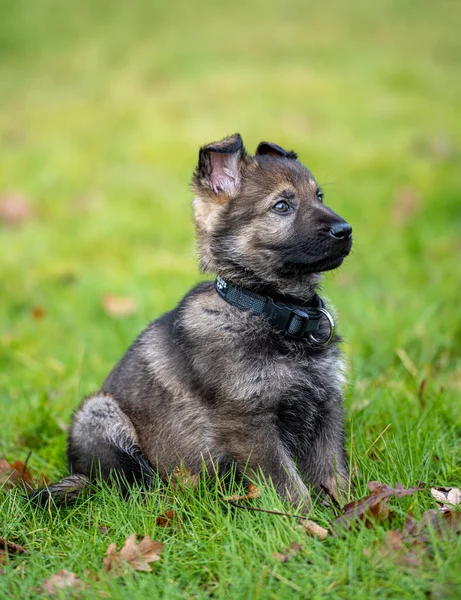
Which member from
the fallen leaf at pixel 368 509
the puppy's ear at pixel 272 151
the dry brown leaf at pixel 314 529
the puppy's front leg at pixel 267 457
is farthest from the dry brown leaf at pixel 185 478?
the puppy's ear at pixel 272 151

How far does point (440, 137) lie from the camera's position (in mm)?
11000

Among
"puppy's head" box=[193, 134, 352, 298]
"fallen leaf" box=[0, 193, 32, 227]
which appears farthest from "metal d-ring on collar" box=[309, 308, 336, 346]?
"fallen leaf" box=[0, 193, 32, 227]

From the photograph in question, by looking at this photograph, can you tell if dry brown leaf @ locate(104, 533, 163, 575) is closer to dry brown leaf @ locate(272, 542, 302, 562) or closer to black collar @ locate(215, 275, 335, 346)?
dry brown leaf @ locate(272, 542, 302, 562)

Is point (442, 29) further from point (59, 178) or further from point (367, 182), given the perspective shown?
point (59, 178)

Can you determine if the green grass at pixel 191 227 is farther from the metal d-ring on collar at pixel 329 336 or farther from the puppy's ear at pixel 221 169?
the puppy's ear at pixel 221 169

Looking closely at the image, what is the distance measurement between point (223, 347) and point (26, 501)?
1.14 m

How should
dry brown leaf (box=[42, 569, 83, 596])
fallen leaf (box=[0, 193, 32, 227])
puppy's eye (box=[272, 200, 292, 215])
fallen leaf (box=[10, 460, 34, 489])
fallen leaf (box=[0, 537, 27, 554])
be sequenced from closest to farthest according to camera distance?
dry brown leaf (box=[42, 569, 83, 596])
fallen leaf (box=[0, 537, 27, 554])
puppy's eye (box=[272, 200, 292, 215])
fallen leaf (box=[10, 460, 34, 489])
fallen leaf (box=[0, 193, 32, 227])

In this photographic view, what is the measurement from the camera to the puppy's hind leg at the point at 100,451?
3.50m

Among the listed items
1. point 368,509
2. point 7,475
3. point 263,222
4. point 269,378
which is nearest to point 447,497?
point 368,509

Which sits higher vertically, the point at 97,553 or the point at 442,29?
the point at 442,29

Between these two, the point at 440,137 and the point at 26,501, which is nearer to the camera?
the point at 26,501

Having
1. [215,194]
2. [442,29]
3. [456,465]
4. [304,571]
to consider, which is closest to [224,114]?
[442,29]

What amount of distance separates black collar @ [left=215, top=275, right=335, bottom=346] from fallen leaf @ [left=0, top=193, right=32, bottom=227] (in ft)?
18.8

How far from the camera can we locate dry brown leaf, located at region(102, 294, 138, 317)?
643 cm
